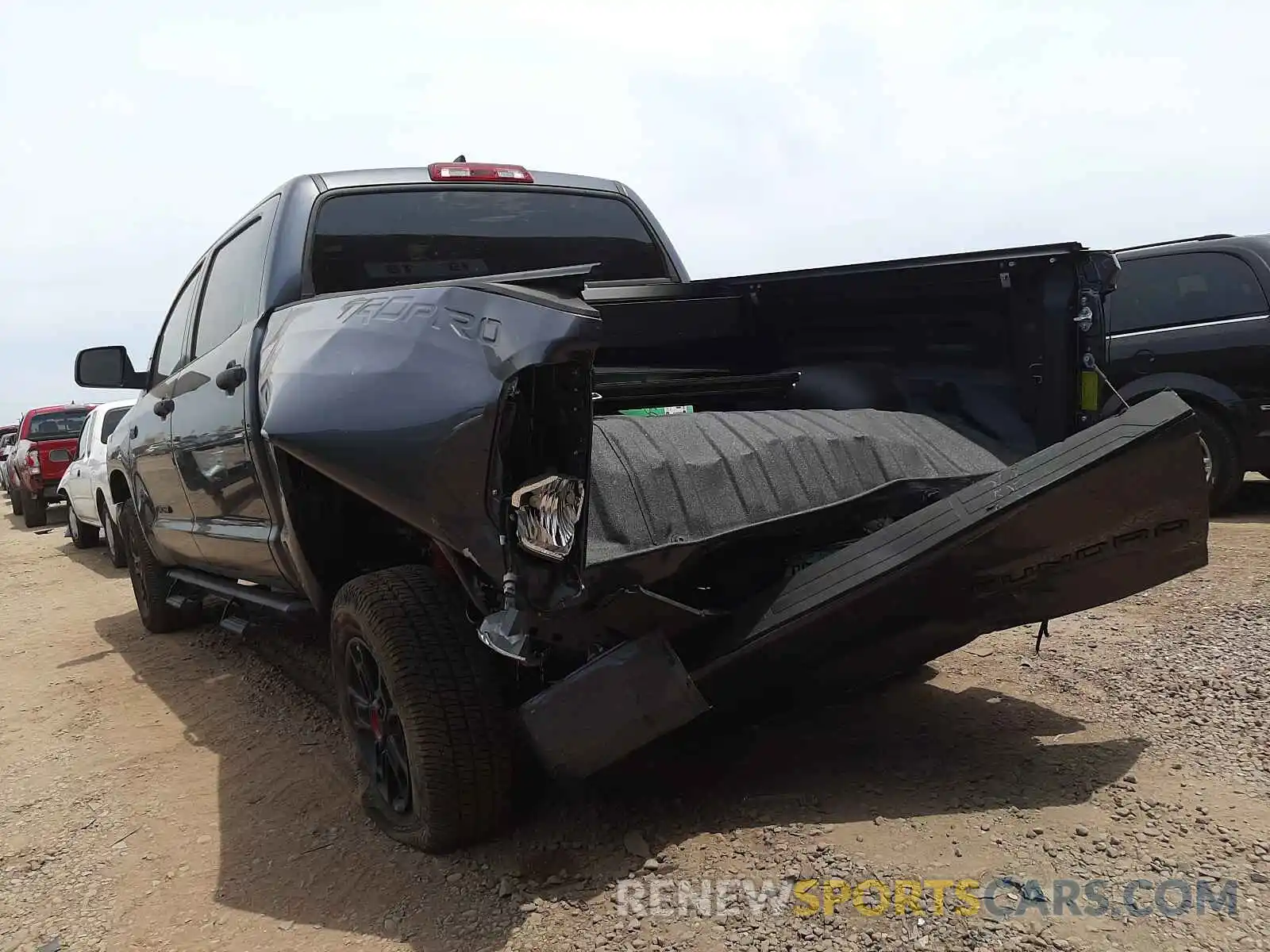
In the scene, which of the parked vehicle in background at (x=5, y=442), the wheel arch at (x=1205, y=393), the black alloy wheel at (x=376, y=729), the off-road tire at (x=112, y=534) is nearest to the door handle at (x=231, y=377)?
the black alloy wheel at (x=376, y=729)

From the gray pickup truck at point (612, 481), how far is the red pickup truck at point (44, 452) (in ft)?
44.8

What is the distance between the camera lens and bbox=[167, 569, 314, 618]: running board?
3.73 metres

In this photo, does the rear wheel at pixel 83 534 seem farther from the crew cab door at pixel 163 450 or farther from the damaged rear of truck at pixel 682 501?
the damaged rear of truck at pixel 682 501

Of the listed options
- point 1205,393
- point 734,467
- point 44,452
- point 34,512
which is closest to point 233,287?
point 734,467

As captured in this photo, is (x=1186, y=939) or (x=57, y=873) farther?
(x=57, y=873)

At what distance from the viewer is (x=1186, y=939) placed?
2.18 metres

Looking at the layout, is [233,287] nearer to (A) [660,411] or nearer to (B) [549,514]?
(A) [660,411]

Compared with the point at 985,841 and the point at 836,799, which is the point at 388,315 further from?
the point at 985,841

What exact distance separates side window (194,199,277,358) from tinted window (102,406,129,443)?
7026 millimetres

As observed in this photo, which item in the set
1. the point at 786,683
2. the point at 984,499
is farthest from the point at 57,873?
the point at 984,499

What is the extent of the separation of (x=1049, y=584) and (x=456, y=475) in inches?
62.1

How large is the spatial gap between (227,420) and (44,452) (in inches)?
564

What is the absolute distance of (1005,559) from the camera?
103 inches

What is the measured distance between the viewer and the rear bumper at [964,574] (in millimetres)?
2518
